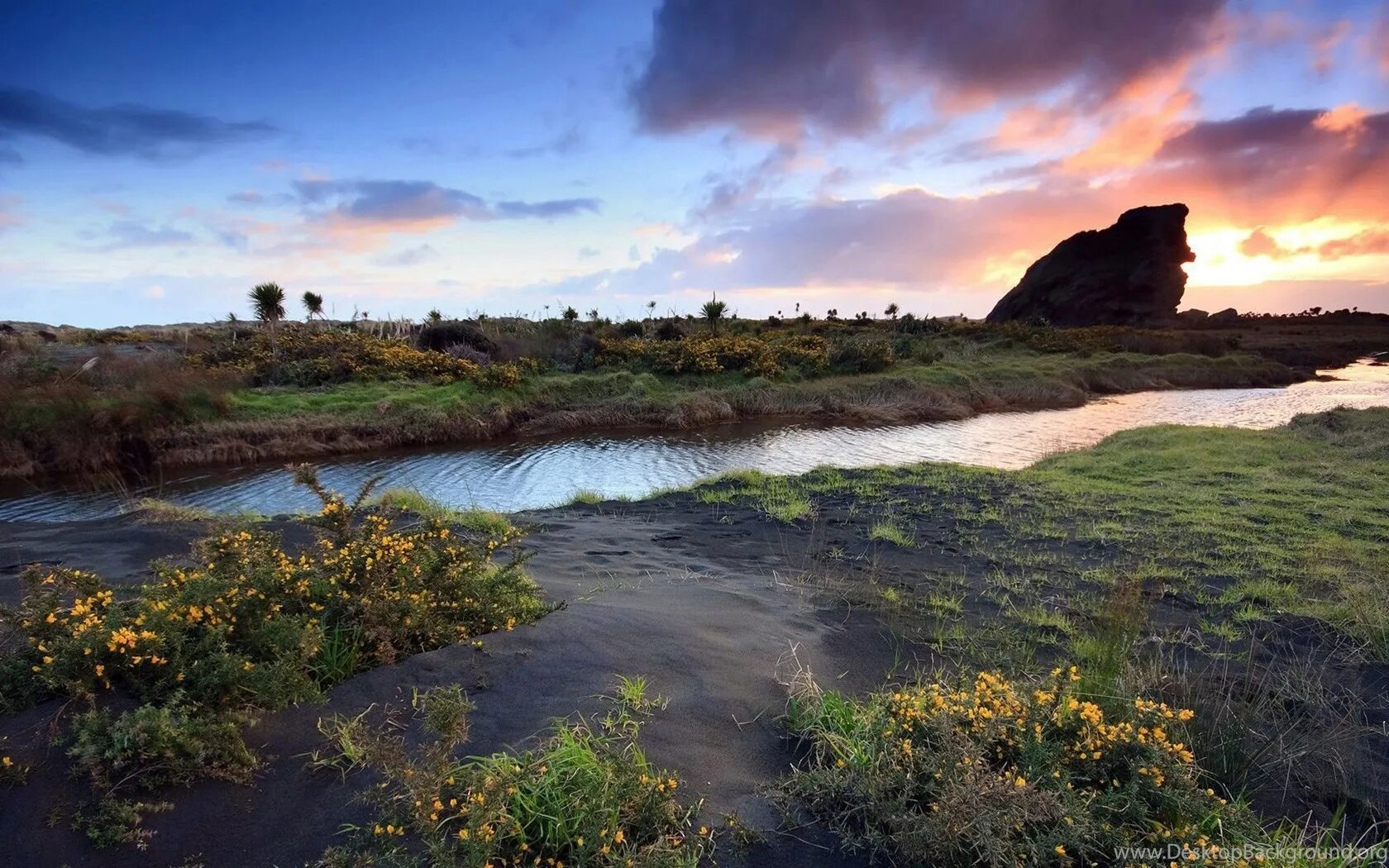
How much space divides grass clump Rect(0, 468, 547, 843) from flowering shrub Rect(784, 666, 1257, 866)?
2.60m

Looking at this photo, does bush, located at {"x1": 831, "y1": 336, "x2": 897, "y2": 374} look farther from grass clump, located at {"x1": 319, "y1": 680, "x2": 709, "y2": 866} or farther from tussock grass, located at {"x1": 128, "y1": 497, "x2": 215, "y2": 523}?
grass clump, located at {"x1": 319, "y1": 680, "x2": 709, "y2": 866}

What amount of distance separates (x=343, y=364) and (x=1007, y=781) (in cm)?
2609

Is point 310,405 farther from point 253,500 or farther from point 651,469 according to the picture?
point 651,469

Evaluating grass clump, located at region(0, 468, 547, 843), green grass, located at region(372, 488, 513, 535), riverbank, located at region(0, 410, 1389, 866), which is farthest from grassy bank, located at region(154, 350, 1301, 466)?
grass clump, located at region(0, 468, 547, 843)

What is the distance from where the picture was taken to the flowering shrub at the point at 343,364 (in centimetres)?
2362

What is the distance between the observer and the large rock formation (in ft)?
255

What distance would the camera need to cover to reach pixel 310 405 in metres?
20.6

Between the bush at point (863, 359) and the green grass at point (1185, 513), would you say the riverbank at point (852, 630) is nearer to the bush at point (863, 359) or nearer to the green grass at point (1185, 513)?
the green grass at point (1185, 513)

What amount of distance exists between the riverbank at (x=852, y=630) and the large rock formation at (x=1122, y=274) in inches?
2950

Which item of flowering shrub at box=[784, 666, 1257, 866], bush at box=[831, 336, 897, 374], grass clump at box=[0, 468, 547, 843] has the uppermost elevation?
bush at box=[831, 336, 897, 374]

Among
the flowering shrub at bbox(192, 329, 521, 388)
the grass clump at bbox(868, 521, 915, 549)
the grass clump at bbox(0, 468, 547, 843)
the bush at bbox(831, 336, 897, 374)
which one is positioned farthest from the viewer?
the bush at bbox(831, 336, 897, 374)

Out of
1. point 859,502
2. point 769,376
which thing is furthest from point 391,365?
point 859,502

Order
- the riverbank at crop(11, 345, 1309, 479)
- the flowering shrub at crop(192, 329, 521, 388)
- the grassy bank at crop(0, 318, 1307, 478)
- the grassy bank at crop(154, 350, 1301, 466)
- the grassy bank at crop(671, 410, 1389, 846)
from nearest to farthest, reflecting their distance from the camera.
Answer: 1. the grassy bank at crop(671, 410, 1389, 846)
2. the grassy bank at crop(0, 318, 1307, 478)
3. the riverbank at crop(11, 345, 1309, 479)
4. the grassy bank at crop(154, 350, 1301, 466)
5. the flowering shrub at crop(192, 329, 521, 388)

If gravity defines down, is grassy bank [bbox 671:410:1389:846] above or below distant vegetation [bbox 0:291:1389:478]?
below
